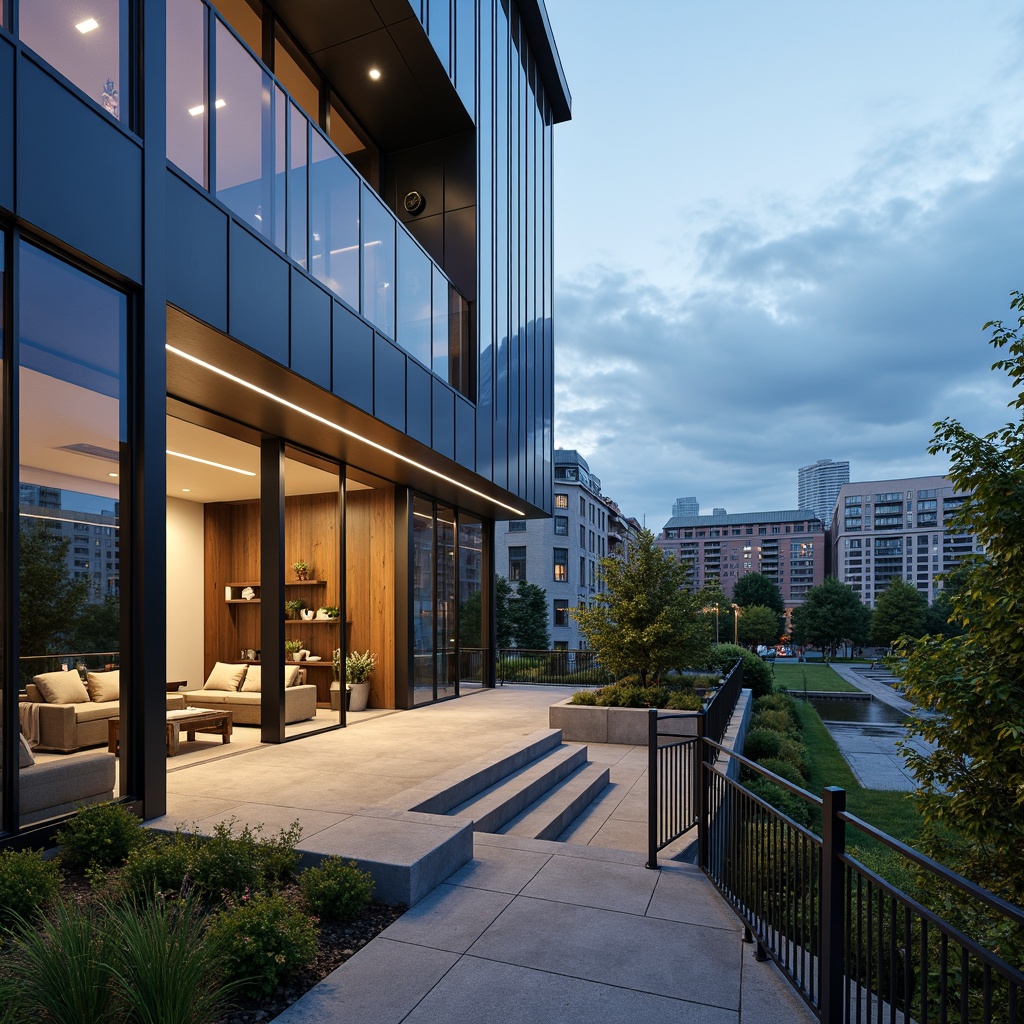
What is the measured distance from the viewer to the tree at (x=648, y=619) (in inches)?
502

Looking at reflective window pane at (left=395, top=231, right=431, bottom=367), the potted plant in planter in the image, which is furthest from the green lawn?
reflective window pane at (left=395, top=231, right=431, bottom=367)

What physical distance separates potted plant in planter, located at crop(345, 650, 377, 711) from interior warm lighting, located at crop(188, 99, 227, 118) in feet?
30.0

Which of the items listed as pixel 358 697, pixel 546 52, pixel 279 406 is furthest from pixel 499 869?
pixel 546 52

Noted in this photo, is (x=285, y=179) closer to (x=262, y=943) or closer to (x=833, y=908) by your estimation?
(x=262, y=943)

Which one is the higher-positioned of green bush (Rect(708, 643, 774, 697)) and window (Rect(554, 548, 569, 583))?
window (Rect(554, 548, 569, 583))

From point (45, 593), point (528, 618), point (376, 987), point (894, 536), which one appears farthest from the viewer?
point (894, 536)

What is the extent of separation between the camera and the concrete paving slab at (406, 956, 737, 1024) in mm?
3248

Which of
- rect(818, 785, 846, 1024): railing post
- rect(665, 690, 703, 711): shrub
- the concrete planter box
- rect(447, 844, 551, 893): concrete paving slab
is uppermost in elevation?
rect(818, 785, 846, 1024): railing post

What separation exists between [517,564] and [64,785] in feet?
158

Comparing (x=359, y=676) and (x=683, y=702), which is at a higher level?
(x=359, y=676)

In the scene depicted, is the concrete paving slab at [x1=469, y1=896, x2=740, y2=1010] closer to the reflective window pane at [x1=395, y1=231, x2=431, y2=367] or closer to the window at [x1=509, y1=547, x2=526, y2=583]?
the reflective window pane at [x1=395, y1=231, x2=431, y2=367]

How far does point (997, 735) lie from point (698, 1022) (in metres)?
2.56

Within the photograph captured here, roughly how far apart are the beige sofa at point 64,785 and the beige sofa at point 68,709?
27 centimetres

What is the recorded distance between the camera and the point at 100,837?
4777mm
